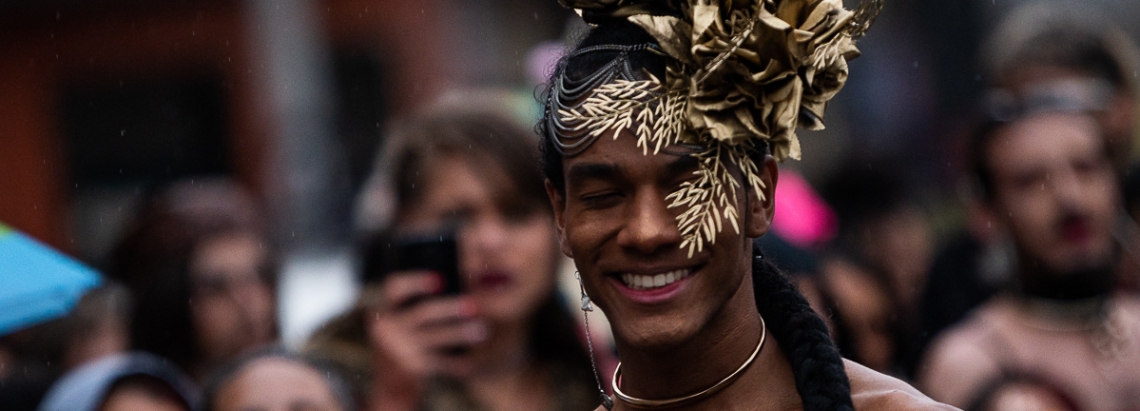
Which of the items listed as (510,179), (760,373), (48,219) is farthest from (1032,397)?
(48,219)

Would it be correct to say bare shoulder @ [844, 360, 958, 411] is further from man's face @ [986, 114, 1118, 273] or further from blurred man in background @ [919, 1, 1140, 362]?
blurred man in background @ [919, 1, 1140, 362]

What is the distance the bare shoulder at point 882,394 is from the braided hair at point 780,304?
0.16 feet

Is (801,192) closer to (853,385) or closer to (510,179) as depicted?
(510,179)

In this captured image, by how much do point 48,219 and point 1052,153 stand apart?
528 inches

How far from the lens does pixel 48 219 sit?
652 inches

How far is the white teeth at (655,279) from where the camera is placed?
3008mm

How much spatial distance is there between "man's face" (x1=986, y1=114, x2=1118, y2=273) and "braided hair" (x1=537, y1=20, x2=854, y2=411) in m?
2.12

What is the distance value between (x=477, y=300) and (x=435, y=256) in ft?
0.76

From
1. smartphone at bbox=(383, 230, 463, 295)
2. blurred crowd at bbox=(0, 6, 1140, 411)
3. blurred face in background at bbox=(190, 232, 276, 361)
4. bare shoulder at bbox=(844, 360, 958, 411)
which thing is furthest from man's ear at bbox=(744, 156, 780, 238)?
blurred face in background at bbox=(190, 232, 276, 361)

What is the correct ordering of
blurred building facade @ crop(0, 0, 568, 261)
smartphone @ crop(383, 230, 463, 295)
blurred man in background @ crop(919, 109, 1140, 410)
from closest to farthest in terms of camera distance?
smartphone @ crop(383, 230, 463, 295)
blurred man in background @ crop(919, 109, 1140, 410)
blurred building facade @ crop(0, 0, 568, 261)

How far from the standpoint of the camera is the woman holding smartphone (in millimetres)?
4621

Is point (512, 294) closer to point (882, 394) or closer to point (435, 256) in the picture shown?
point (435, 256)

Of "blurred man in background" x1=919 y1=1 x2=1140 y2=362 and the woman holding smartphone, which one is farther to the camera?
"blurred man in background" x1=919 y1=1 x2=1140 y2=362

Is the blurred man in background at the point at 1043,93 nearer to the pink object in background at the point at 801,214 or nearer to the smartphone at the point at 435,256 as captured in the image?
the pink object in background at the point at 801,214
